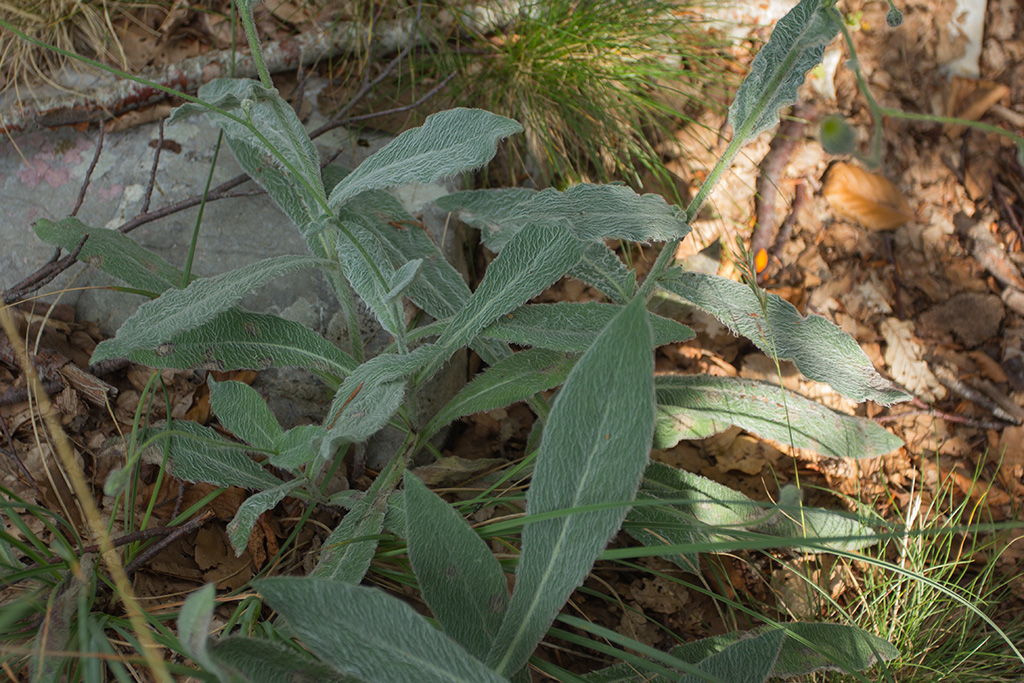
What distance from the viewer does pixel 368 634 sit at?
75cm

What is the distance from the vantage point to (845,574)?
1.38m

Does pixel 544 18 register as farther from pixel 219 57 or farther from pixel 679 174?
pixel 219 57

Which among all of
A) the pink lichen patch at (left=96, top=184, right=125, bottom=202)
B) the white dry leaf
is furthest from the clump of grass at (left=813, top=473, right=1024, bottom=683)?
the pink lichen patch at (left=96, top=184, right=125, bottom=202)

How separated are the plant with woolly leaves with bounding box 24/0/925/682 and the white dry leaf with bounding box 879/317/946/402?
0.55 metres

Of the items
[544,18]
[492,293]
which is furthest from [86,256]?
[544,18]

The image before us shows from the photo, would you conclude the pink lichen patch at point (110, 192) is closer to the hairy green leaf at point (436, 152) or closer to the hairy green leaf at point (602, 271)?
the hairy green leaf at point (436, 152)

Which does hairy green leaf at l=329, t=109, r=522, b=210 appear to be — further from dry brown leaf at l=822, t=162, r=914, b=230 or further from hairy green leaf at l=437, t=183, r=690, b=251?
dry brown leaf at l=822, t=162, r=914, b=230

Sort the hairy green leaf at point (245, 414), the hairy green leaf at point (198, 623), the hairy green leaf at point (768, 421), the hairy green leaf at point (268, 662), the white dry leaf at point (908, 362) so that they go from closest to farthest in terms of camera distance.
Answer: the hairy green leaf at point (198, 623), the hairy green leaf at point (268, 662), the hairy green leaf at point (245, 414), the hairy green leaf at point (768, 421), the white dry leaf at point (908, 362)

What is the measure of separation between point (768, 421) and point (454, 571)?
0.65 meters

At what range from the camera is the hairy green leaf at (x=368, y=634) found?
29.0 inches

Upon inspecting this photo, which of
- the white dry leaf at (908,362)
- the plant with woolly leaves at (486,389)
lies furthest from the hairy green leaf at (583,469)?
the white dry leaf at (908,362)

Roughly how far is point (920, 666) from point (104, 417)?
4.97 ft

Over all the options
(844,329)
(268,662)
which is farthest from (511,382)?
(844,329)

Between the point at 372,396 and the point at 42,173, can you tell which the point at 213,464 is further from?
the point at 42,173
